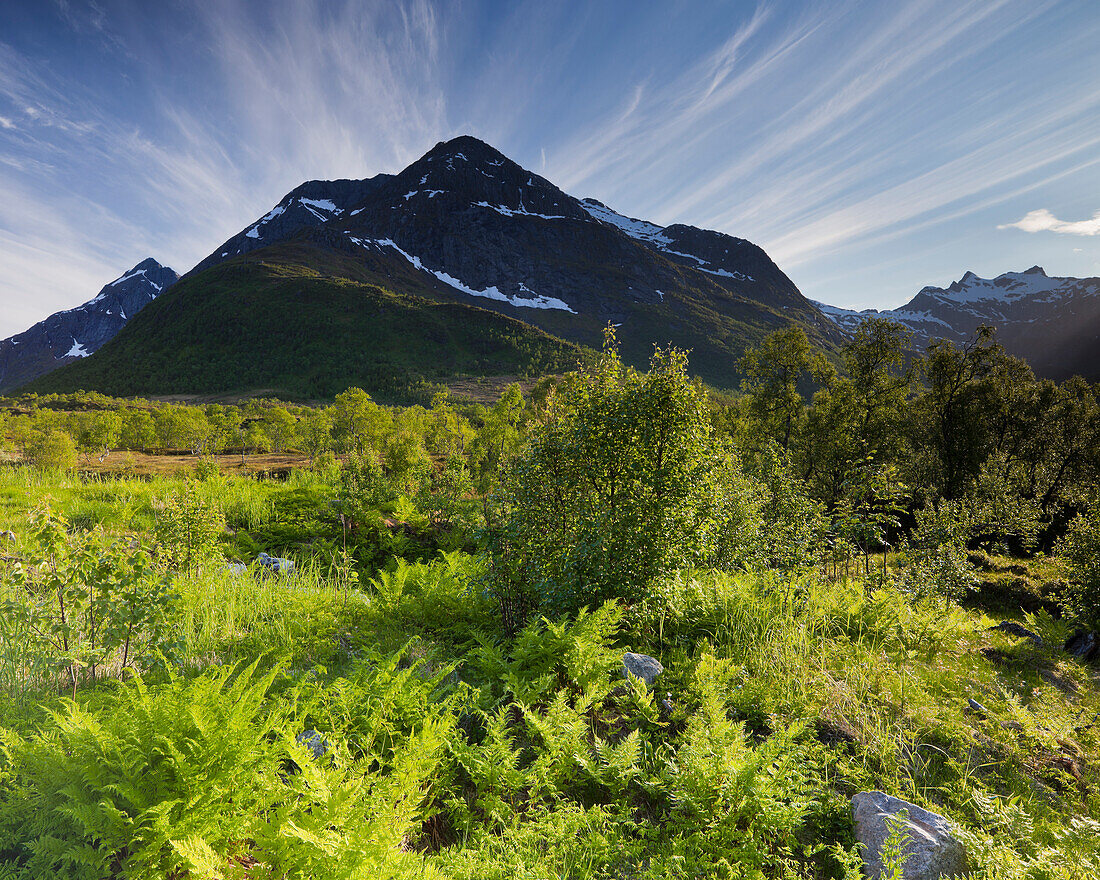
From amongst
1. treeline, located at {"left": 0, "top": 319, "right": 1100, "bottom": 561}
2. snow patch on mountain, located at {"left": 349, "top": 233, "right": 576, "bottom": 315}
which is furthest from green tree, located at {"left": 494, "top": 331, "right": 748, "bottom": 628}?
snow patch on mountain, located at {"left": 349, "top": 233, "right": 576, "bottom": 315}

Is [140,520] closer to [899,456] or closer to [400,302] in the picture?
[899,456]

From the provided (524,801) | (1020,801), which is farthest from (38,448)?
(1020,801)

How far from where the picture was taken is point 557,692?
4.18 m

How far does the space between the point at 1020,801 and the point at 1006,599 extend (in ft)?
47.3

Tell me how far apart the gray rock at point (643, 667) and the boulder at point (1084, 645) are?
764 cm

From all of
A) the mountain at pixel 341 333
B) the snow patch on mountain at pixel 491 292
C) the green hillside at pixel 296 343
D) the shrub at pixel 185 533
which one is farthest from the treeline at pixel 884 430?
the snow patch on mountain at pixel 491 292

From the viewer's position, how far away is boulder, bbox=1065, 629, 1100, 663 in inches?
278

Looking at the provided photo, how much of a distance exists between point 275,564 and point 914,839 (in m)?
9.76

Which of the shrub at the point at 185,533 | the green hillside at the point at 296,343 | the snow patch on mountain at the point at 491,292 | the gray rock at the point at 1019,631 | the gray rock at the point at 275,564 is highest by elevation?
the snow patch on mountain at the point at 491,292

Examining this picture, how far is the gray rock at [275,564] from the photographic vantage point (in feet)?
26.7

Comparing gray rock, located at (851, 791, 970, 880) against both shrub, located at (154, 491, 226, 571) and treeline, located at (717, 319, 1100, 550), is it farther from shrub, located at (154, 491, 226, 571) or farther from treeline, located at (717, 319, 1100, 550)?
treeline, located at (717, 319, 1100, 550)

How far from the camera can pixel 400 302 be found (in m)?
123

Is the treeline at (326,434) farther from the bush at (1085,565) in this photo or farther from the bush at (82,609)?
the bush at (1085,565)

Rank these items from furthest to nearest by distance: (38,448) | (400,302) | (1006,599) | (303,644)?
A: (400,302), (38,448), (1006,599), (303,644)
